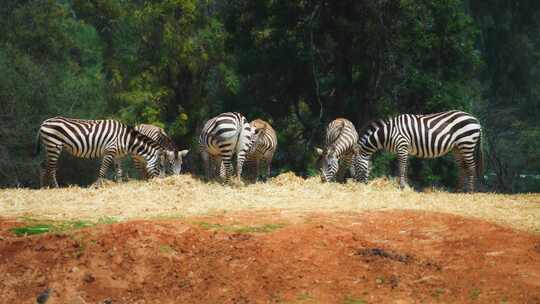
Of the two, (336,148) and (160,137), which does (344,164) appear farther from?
(160,137)

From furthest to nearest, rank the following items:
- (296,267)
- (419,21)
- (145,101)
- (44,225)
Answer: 1. (145,101)
2. (419,21)
3. (44,225)
4. (296,267)

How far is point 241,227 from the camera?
31.3 feet

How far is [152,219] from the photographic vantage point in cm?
1011

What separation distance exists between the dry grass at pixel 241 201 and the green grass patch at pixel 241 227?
1.26 m

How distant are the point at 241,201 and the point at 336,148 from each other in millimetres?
4524

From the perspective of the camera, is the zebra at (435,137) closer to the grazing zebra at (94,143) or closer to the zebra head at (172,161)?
the zebra head at (172,161)

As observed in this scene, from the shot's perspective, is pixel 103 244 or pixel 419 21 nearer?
pixel 103 244

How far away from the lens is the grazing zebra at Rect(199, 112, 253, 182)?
1568 cm

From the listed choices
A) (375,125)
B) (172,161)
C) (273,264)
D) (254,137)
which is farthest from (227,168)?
(273,264)

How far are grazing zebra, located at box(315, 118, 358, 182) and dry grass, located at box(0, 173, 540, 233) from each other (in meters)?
0.93

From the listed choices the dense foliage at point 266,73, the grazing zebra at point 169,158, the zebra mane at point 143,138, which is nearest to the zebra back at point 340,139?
the dense foliage at point 266,73

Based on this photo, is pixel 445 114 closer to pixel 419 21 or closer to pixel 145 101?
pixel 419 21

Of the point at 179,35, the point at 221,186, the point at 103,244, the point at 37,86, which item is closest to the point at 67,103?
the point at 37,86

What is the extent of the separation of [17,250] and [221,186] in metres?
6.65
